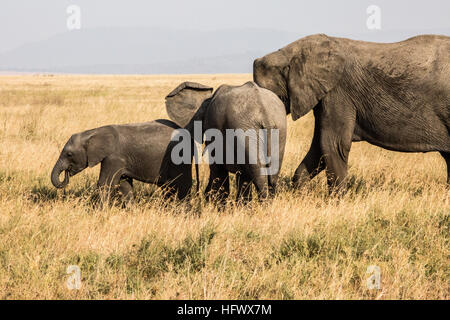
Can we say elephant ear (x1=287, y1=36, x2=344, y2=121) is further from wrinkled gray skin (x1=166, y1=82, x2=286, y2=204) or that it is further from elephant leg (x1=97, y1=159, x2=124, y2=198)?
elephant leg (x1=97, y1=159, x2=124, y2=198)

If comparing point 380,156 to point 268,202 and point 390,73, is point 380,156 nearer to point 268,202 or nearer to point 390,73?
point 390,73

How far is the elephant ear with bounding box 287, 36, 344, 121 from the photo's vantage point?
7352 millimetres

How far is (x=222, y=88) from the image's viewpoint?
6.95m

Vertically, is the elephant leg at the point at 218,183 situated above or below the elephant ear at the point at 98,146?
below

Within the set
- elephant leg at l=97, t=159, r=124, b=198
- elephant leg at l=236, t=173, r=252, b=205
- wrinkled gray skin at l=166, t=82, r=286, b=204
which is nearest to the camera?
wrinkled gray skin at l=166, t=82, r=286, b=204

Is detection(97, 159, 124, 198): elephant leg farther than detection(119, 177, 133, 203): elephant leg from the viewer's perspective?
No

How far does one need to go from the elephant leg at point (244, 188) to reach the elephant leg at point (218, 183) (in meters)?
→ 0.21

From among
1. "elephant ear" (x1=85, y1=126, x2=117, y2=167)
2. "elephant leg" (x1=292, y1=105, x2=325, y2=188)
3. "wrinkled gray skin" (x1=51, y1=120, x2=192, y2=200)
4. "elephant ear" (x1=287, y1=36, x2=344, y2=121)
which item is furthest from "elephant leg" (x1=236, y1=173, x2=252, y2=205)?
"elephant ear" (x1=85, y1=126, x2=117, y2=167)

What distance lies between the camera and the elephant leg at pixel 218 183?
7051mm

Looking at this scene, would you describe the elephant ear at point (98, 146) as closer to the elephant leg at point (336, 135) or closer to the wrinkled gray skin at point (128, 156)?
the wrinkled gray skin at point (128, 156)

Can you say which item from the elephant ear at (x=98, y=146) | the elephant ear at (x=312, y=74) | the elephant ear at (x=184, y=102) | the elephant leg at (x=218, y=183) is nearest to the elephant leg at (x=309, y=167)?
the elephant ear at (x=312, y=74)

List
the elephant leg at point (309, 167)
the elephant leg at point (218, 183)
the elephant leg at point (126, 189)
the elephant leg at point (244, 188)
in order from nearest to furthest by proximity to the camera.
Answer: the elephant leg at point (244, 188), the elephant leg at point (218, 183), the elephant leg at point (126, 189), the elephant leg at point (309, 167)

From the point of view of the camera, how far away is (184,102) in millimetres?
7465
